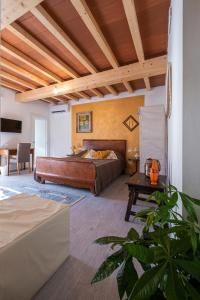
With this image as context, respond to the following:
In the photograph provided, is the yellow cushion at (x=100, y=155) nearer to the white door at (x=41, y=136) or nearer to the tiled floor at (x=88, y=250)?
the tiled floor at (x=88, y=250)

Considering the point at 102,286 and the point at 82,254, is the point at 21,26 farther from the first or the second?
the point at 102,286

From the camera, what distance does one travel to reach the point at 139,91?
5004mm

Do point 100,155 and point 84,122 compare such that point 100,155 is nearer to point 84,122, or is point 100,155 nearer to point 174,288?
point 84,122

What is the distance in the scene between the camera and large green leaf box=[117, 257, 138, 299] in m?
0.53

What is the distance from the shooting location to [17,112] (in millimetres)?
5488

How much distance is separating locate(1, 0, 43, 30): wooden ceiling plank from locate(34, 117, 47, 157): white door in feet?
15.5

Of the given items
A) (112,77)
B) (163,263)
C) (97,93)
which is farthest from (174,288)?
(97,93)

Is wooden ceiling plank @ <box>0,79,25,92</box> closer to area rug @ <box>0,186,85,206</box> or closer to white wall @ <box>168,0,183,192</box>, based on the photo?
area rug @ <box>0,186,85,206</box>

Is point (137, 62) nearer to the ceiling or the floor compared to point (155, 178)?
nearer to the ceiling

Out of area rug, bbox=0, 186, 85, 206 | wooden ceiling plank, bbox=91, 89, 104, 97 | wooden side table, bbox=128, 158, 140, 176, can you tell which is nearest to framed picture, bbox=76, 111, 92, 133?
wooden ceiling plank, bbox=91, 89, 104, 97

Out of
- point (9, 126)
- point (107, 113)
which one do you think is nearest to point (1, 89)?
point (9, 126)

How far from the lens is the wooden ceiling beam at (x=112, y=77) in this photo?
3113 mm

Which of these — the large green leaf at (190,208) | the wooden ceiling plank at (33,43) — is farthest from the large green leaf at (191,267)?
the wooden ceiling plank at (33,43)

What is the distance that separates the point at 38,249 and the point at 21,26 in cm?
312
